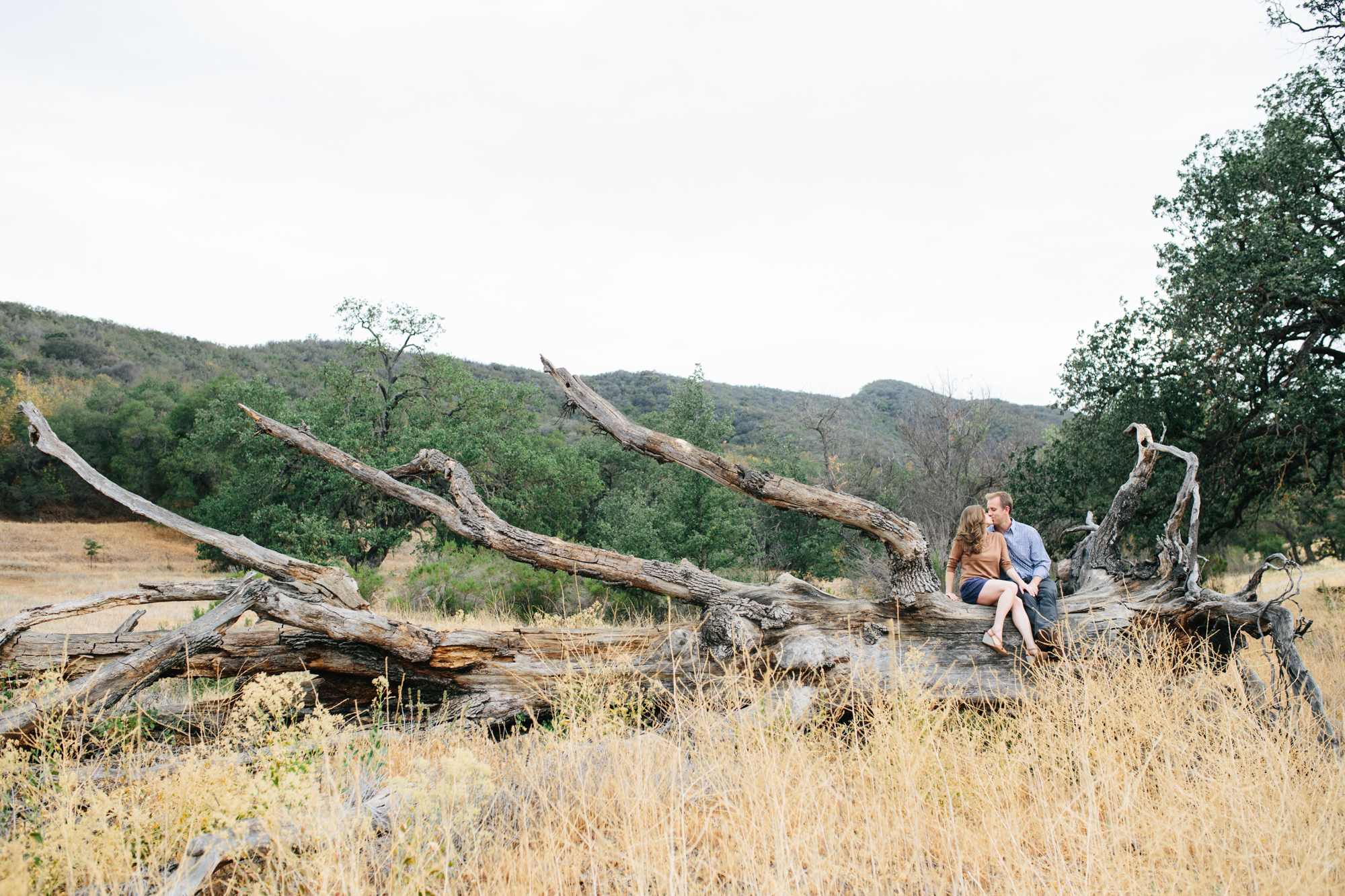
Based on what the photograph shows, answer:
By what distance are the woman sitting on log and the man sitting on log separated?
0.11 meters

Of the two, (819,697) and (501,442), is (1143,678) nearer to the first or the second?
(819,697)

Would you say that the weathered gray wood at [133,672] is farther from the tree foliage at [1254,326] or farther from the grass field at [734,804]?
the tree foliage at [1254,326]

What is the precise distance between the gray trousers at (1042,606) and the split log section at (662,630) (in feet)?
0.50

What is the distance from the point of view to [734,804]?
11.4 feet

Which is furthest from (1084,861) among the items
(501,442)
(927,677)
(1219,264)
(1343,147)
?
(501,442)

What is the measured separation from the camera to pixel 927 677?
5.28m

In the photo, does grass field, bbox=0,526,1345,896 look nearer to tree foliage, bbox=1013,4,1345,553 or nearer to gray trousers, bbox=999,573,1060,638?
gray trousers, bbox=999,573,1060,638

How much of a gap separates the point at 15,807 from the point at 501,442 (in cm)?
1940

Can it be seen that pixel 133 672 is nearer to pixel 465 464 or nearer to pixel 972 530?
pixel 972 530

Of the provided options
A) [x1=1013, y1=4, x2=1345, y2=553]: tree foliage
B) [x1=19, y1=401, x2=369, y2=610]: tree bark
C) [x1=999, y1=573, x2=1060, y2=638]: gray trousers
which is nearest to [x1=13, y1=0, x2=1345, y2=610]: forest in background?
[x1=1013, y1=4, x2=1345, y2=553]: tree foliage

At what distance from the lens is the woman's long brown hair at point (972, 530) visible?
5.66 meters

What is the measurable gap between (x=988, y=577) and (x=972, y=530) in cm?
44

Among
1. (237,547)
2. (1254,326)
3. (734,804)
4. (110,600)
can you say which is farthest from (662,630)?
(1254,326)

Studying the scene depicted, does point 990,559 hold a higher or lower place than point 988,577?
higher
